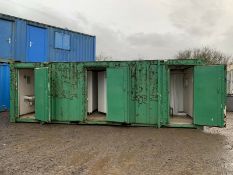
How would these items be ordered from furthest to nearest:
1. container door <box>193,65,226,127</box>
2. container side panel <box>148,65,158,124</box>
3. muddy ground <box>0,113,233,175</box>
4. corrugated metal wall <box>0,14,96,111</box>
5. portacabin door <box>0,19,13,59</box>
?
corrugated metal wall <box>0,14,96,111</box> → portacabin door <box>0,19,13,59</box> → container side panel <box>148,65,158,124</box> → container door <box>193,65,226,127</box> → muddy ground <box>0,113,233,175</box>

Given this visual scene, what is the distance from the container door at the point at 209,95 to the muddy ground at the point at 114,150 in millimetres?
486

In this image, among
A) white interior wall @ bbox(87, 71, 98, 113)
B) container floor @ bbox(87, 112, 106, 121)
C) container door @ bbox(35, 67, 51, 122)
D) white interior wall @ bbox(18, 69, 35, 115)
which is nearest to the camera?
container door @ bbox(35, 67, 51, 122)

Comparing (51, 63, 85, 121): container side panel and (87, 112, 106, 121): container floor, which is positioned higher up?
(51, 63, 85, 121): container side panel

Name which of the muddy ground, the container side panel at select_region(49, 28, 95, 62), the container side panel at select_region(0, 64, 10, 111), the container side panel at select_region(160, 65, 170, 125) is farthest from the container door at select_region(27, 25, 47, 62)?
the container side panel at select_region(160, 65, 170, 125)

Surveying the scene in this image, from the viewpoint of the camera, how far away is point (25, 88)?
12703 millimetres

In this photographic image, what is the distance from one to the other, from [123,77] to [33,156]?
16.0 ft

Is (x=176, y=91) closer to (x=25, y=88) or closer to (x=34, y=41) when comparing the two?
(x=25, y=88)

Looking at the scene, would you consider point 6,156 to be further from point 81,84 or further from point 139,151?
point 81,84

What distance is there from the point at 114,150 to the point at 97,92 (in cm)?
668

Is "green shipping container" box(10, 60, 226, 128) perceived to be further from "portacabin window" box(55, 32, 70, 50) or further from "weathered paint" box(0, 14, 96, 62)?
"portacabin window" box(55, 32, 70, 50)

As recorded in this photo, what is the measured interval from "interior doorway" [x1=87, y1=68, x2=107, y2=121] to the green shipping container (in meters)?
1.46

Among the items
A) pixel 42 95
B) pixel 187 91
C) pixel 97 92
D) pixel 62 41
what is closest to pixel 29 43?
pixel 62 41

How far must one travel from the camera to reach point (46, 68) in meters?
10.9

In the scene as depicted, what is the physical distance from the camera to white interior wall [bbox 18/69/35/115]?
1225 cm
